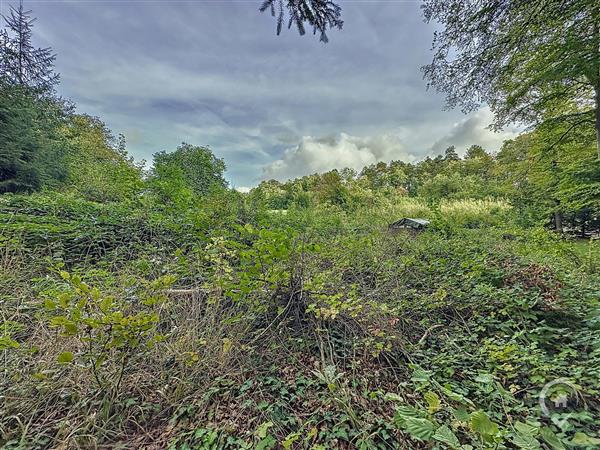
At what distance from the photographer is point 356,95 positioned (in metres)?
5.36

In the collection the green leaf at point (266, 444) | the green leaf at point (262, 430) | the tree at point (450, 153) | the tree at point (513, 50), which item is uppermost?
the tree at point (450, 153)

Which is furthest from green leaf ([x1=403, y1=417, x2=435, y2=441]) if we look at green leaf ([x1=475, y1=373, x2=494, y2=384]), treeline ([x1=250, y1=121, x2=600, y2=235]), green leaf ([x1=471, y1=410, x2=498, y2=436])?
treeline ([x1=250, y1=121, x2=600, y2=235])

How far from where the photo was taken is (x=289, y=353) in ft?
5.73

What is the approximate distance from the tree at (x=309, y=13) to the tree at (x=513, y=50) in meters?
1.78

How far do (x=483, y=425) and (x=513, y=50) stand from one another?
4.70 meters

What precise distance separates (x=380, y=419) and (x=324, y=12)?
3.26 meters

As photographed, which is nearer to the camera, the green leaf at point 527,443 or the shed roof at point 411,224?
the green leaf at point 527,443

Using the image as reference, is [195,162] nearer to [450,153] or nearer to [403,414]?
[403,414]

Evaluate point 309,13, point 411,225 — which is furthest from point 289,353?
point 411,225

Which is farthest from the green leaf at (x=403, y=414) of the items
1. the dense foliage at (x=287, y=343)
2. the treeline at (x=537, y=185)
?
the treeline at (x=537, y=185)

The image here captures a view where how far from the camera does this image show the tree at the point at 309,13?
229 centimetres

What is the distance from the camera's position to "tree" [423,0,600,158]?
112 inches

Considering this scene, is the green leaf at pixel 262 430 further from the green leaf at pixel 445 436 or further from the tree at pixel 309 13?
the tree at pixel 309 13

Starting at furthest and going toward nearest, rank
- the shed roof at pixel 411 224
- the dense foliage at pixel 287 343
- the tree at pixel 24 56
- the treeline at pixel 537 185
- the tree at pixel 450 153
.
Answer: the tree at pixel 450 153, the tree at pixel 24 56, the shed roof at pixel 411 224, the treeline at pixel 537 185, the dense foliage at pixel 287 343
